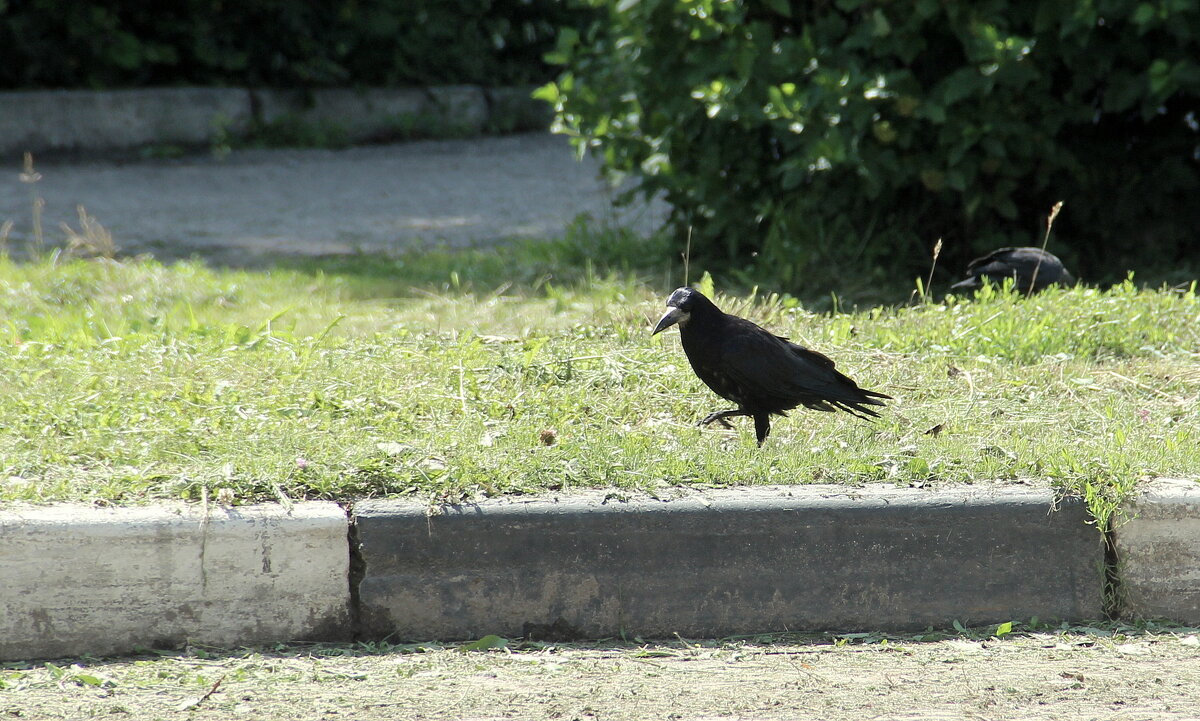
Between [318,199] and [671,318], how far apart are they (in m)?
5.75

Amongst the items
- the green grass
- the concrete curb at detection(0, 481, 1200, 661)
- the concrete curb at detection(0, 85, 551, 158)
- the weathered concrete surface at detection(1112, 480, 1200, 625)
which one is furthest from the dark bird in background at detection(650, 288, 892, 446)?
the concrete curb at detection(0, 85, 551, 158)

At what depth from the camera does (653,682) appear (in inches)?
107

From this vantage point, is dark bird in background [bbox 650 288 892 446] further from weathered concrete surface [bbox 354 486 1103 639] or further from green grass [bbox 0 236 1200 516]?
weathered concrete surface [bbox 354 486 1103 639]

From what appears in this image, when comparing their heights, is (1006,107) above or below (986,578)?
above

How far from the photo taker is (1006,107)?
17.1ft

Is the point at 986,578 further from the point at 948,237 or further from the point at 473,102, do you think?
the point at 473,102

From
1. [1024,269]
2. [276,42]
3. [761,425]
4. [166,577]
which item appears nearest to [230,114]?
[276,42]

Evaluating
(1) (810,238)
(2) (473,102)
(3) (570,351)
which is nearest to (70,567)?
(3) (570,351)

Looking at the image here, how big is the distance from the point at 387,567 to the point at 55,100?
28.0 ft

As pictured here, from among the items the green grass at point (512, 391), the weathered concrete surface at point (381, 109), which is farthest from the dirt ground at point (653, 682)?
the weathered concrete surface at point (381, 109)

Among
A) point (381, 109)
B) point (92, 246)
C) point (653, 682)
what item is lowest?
point (653, 682)

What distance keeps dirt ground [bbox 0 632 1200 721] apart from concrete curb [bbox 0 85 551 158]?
830 cm

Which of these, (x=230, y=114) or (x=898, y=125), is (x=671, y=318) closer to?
(x=898, y=125)

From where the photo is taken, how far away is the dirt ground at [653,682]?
8.39ft
